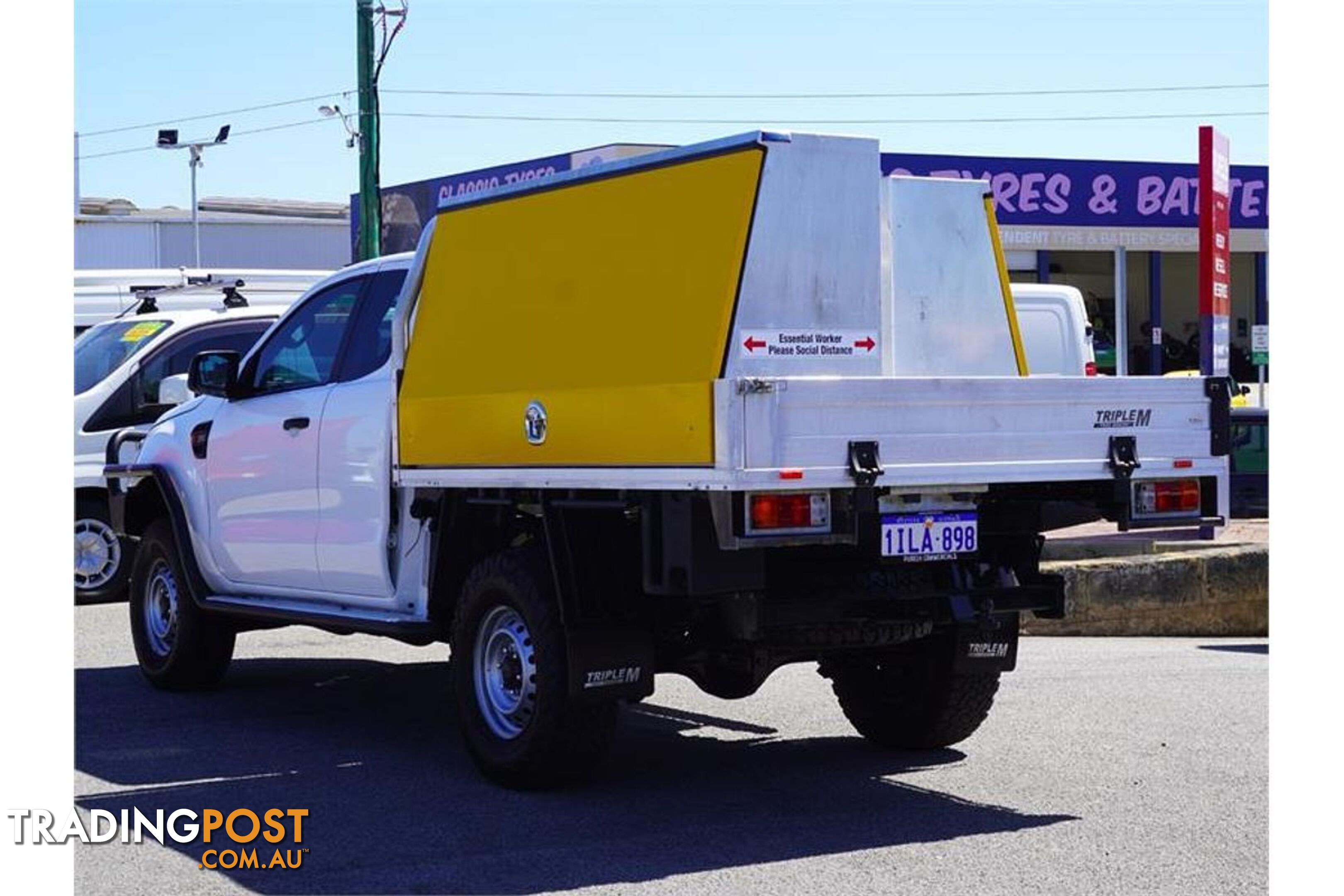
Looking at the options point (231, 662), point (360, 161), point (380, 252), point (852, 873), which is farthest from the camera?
point (380, 252)

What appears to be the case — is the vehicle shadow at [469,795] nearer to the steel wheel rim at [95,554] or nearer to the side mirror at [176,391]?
the side mirror at [176,391]

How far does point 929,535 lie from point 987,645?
106 cm

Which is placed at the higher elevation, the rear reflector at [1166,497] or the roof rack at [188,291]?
the roof rack at [188,291]

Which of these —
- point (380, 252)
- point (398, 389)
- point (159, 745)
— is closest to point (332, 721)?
point (159, 745)

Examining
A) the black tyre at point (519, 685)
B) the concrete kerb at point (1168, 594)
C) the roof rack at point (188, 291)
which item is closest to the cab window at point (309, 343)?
the black tyre at point (519, 685)

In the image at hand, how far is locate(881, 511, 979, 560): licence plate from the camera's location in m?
7.01

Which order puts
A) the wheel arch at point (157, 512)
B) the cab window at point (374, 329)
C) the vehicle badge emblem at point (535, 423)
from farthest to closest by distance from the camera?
1. the wheel arch at point (157, 512)
2. the cab window at point (374, 329)
3. the vehicle badge emblem at point (535, 423)

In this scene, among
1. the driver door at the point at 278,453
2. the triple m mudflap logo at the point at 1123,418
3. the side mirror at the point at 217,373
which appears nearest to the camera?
the triple m mudflap logo at the point at 1123,418

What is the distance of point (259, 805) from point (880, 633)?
98.5 inches

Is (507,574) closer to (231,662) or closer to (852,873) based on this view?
(852,873)

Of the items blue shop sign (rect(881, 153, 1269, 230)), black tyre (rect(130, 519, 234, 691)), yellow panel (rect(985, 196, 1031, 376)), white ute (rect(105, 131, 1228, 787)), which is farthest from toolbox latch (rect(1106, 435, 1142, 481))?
blue shop sign (rect(881, 153, 1269, 230))

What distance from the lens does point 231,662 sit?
11523mm

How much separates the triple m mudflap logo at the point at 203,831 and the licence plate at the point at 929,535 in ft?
7.80

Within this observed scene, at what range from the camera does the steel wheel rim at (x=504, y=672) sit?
7.47 m
